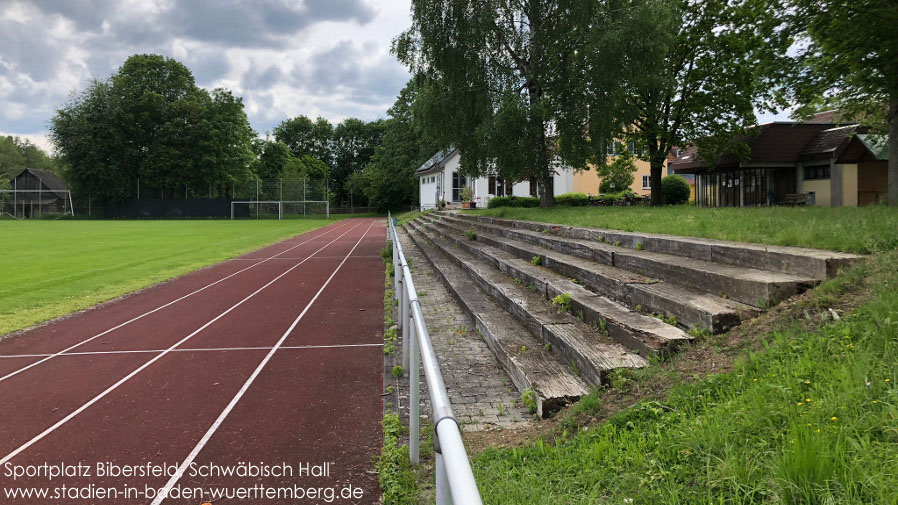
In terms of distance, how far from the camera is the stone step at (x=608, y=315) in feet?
12.5

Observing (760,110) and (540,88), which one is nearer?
(540,88)

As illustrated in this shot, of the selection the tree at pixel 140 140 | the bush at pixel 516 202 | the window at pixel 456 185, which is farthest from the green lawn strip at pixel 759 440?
the tree at pixel 140 140

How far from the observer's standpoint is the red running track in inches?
137

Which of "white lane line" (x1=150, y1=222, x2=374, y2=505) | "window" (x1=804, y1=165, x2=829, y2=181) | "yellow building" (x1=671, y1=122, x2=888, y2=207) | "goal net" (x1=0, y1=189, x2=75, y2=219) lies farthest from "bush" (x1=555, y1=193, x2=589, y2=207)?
"goal net" (x1=0, y1=189, x2=75, y2=219)

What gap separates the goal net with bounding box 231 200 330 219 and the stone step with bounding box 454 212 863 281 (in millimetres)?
48032

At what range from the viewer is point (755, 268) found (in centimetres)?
464

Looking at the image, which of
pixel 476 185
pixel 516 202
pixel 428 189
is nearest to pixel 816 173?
pixel 516 202

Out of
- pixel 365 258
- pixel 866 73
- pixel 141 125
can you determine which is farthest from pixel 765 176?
pixel 141 125

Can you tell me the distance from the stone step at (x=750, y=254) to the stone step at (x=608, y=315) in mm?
1126

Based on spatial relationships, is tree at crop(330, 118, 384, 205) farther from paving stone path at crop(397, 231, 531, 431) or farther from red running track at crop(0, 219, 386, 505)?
paving stone path at crop(397, 231, 531, 431)

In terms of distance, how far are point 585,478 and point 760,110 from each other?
2394cm

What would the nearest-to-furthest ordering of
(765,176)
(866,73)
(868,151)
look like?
(866,73)
(868,151)
(765,176)

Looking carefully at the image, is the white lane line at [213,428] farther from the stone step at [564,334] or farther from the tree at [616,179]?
the tree at [616,179]

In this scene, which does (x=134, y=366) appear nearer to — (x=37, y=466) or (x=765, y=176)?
(x=37, y=466)
